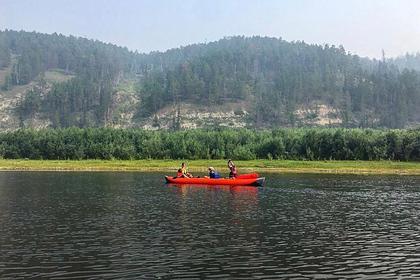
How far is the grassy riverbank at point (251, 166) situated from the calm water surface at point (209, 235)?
150 ft

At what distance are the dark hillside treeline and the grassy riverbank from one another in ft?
29.4

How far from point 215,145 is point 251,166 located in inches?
1184

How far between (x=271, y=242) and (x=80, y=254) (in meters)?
13.7

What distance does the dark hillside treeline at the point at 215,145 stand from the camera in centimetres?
13475

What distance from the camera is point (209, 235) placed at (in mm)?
39031

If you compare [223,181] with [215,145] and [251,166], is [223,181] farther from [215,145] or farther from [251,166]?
[215,145]

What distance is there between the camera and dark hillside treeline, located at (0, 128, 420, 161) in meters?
135

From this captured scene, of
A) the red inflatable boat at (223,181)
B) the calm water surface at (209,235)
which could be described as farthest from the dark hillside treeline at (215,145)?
the calm water surface at (209,235)

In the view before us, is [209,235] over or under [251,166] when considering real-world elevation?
under

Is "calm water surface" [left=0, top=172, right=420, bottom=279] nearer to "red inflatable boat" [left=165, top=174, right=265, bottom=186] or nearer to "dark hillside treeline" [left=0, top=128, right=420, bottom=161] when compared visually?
"red inflatable boat" [left=165, top=174, right=265, bottom=186]

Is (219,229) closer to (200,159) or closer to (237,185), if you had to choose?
(237,185)

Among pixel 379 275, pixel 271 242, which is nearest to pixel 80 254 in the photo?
pixel 271 242

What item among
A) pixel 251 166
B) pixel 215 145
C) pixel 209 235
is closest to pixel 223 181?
pixel 209 235

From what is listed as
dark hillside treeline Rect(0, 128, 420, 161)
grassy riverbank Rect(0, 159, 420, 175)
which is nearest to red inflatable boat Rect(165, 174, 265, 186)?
grassy riverbank Rect(0, 159, 420, 175)
